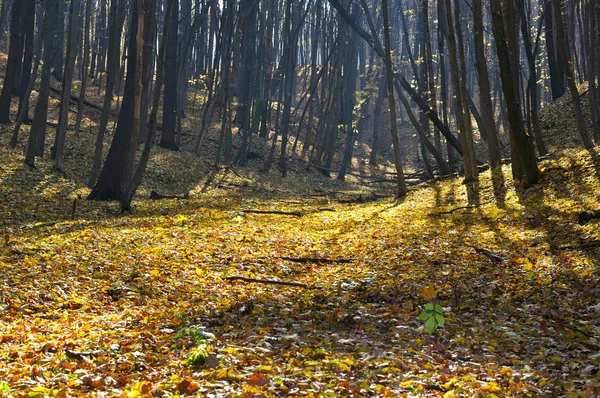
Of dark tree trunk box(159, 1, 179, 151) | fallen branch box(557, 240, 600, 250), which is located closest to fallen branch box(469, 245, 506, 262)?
fallen branch box(557, 240, 600, 250)

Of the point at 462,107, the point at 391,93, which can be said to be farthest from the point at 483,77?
the point at 391,93

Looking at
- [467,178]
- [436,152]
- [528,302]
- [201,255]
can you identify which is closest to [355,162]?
[436,152]

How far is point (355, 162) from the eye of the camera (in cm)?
3466

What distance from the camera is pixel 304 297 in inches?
274

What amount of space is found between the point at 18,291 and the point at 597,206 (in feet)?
29.5

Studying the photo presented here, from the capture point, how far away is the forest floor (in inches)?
170

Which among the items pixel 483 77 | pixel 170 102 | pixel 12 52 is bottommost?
pixel 483 77

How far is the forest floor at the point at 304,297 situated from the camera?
4.33 m

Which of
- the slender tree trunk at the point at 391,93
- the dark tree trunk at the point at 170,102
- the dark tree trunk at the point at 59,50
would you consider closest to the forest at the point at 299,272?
the slender tree trunk at the point at 391,93

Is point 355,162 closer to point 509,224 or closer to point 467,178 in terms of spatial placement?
point 467,178

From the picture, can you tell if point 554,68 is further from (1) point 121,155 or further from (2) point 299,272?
(2) point 299,272

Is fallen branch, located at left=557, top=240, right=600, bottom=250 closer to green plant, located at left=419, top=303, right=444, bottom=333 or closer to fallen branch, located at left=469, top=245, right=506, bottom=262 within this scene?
fallen branch, located at left=469, top=245, right=506, bottom=262

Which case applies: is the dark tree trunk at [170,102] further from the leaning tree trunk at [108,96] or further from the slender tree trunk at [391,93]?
the slender tree trunk at [391,93]

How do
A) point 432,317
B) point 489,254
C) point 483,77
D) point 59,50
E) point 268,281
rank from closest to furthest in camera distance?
point 432,317 → point 268,281 → point 489,254 → point 483,77 → point 59,50
